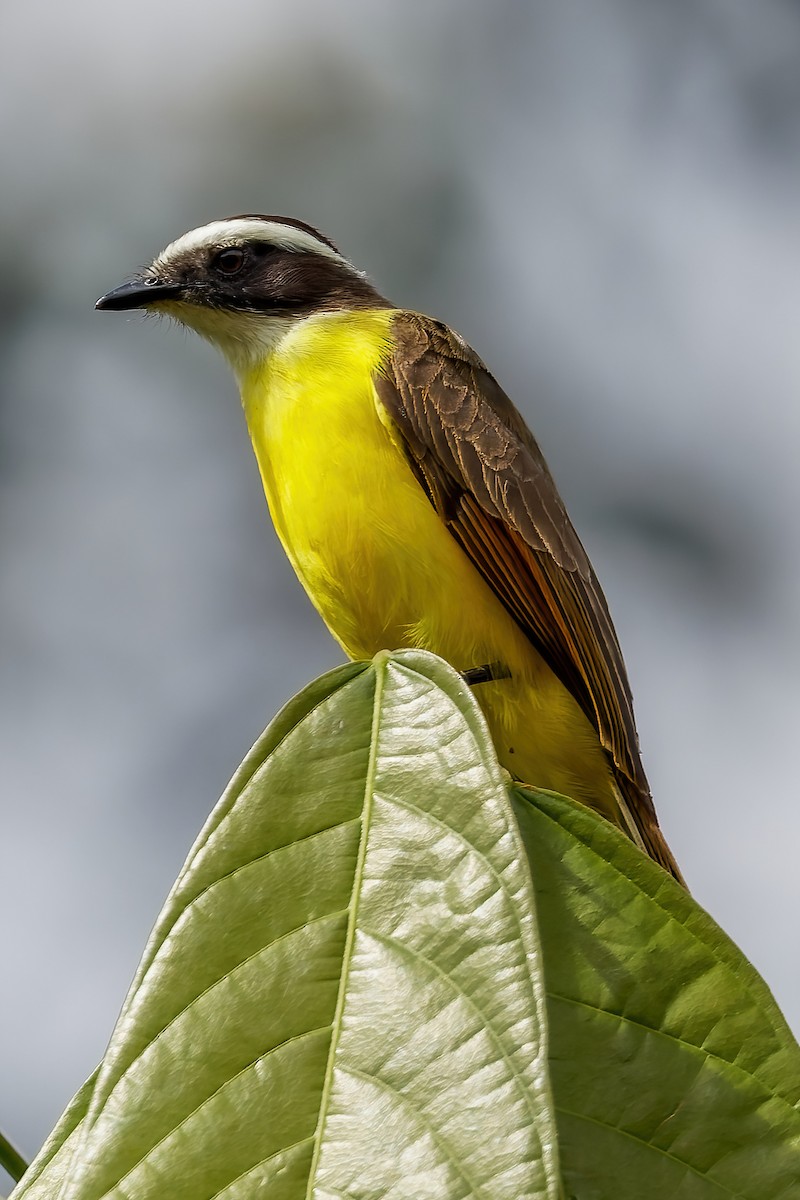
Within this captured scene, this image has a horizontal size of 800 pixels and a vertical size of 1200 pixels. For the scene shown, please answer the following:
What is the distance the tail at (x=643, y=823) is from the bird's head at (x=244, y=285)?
132cm

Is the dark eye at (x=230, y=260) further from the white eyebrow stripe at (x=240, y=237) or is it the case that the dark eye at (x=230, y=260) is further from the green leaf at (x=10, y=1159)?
the green leaf at (x=10, y=1159)

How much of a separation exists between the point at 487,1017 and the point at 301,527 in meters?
1.61

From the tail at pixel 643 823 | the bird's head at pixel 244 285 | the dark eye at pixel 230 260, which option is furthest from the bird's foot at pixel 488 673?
the dark eye at pixel 230 260

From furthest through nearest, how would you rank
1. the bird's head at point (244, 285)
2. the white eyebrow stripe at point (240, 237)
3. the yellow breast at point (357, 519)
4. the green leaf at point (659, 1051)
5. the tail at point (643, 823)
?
the white eyebrow stripe at point (240, 237) < the bird's head at point (244, 285) < the tail at point (643, 823) < the yellow breast at point (357, 519) < the green leaf at point (659, 1051)

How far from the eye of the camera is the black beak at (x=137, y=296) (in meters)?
3.29

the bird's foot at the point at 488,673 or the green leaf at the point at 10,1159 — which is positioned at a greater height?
the bird's foot at the point at 488,673

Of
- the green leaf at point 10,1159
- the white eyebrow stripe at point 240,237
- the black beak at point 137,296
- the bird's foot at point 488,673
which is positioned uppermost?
the white eyebrow stripe at point 240,237

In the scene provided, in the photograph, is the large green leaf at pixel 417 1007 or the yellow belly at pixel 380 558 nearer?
the large green leaf at pixel 417 1007

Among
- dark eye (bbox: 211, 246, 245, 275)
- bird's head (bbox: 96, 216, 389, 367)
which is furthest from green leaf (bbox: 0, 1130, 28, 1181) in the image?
dark eye (bbox: 211, 246, 245, 275)

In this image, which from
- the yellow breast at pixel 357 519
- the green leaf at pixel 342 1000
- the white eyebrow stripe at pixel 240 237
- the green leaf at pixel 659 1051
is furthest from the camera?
the white eyebrow stripe at pixel 240 237

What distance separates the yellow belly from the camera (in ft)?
8.61

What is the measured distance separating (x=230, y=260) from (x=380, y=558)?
A: 3.96 ft

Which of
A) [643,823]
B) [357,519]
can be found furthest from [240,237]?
[643,823]

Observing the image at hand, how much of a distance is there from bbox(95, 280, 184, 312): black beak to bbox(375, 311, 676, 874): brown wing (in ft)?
2.16
